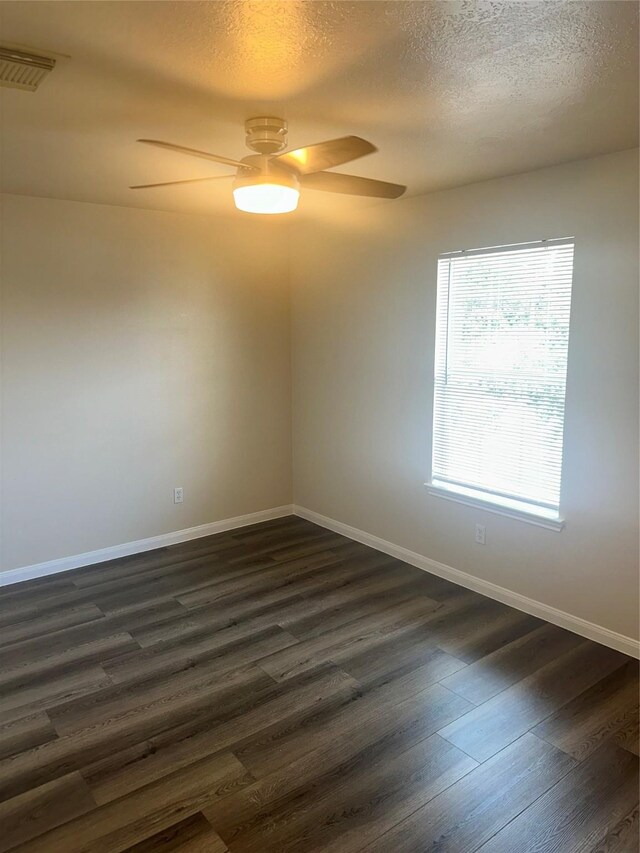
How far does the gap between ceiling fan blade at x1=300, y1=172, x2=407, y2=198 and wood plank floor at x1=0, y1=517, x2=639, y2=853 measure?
2.28 meters

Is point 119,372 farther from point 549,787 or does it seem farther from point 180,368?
point 549,787

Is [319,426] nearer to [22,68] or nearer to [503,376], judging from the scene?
[503,376]

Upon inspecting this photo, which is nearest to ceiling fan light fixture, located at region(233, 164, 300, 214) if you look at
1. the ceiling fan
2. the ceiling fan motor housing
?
the ceiling fan

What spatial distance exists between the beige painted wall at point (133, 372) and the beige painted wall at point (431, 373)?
1.32ft

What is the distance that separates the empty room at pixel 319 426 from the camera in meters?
1.90

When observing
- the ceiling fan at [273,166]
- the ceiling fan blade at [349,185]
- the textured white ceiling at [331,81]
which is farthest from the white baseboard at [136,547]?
the ceiling fan blade at [349,185]

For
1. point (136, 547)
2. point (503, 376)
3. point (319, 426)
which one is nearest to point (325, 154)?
point (503, 376)

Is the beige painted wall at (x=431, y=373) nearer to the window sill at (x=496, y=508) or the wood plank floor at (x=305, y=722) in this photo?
the window sill at (x=496, y=508)

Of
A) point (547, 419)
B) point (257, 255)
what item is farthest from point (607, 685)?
point (257, 255)

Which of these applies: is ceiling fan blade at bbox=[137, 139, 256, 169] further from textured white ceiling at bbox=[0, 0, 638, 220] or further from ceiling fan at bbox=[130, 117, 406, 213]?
textured white ceiling at bbox=[0, 0, 638, 220]

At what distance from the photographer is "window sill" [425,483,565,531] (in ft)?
10.5

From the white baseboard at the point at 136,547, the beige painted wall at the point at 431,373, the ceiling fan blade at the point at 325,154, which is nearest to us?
the ceiling fan blade at the point at 325,154

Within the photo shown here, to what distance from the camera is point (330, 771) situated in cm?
220

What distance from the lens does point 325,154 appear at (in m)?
2.13
